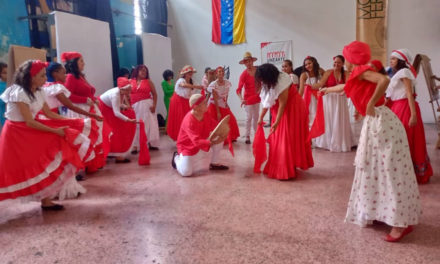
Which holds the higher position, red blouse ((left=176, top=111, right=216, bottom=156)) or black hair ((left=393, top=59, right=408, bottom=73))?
black hair ((left=393, top=59, right=408, bottom=73))

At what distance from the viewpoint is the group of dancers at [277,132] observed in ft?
7.45

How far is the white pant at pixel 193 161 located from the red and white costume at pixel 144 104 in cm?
149

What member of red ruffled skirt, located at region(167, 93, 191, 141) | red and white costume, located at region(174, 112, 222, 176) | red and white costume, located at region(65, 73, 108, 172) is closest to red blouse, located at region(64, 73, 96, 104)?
red and white costume, located at region(65, 73, 108, 172)

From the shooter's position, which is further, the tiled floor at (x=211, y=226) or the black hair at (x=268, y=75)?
the black hair at (x=268, y=75)

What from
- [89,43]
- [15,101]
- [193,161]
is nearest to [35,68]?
[15,101]

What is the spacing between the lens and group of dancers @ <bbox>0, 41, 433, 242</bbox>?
2.27 m

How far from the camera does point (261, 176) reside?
396 cm

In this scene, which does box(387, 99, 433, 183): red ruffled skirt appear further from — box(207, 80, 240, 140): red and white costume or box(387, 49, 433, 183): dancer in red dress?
box(207, 80, 240, 140): red and white costume

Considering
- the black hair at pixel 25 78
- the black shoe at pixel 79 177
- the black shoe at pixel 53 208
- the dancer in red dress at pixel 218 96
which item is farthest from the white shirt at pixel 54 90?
the dancer in red dress at pixel 218 96

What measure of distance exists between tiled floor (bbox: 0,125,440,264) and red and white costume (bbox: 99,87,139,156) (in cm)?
97

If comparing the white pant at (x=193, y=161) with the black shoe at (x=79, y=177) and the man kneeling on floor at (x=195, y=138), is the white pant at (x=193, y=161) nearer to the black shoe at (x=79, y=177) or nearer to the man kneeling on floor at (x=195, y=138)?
the man kneeling on floor at (x=195, y=138)

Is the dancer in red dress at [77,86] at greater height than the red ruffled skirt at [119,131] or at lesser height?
greater

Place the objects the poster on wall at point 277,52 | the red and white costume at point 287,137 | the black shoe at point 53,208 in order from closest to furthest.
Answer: the black shoe at point 53,208, the red and white costume at point 287,137, the poster on wall at point 277,52

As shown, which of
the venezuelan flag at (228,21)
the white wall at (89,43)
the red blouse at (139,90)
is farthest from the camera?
the venezuelan flag at (228,21)
